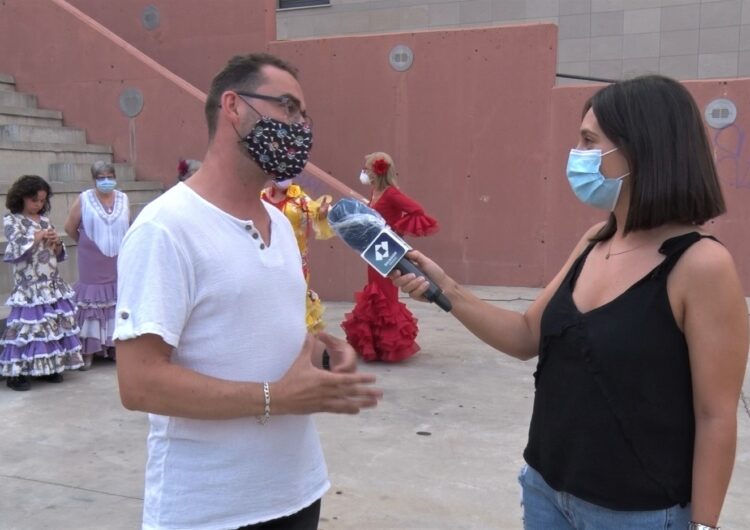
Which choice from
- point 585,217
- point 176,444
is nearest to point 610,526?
point 176,444

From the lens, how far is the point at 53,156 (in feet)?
32.1

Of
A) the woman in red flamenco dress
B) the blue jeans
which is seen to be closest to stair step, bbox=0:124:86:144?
the woman in red flamenco dress

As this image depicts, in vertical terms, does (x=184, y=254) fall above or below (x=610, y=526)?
above

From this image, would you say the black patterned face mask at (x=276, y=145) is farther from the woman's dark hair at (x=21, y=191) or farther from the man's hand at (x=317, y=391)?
the woman's dark hair at (x=21, y=191)

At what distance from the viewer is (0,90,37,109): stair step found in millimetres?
10727

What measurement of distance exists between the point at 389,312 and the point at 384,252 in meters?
4.70

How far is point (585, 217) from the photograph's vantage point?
33.0 feet

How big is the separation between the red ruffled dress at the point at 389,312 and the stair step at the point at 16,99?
6683 millimetres

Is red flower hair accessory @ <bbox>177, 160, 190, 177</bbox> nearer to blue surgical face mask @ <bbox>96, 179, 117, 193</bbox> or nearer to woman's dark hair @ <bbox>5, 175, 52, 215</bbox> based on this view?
blue surgical face mask @ <bbox>96, 179, 117, 193</bbox>

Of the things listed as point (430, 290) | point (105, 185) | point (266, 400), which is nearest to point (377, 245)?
point (430, 290)

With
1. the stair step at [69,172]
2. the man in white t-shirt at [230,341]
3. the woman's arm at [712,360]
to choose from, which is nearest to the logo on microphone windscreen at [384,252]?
the man in white t-shirt at [230,341]

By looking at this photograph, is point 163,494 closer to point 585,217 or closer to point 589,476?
point 589,476

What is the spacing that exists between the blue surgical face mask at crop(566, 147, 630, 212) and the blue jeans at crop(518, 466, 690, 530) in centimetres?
80

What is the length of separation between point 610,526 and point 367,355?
5172mm
